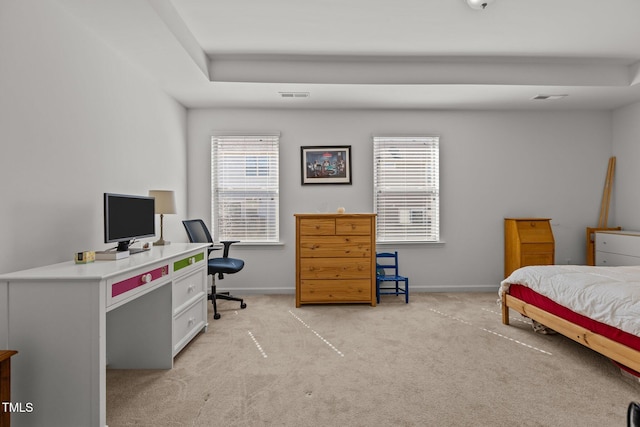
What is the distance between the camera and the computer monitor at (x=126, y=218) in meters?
2.34

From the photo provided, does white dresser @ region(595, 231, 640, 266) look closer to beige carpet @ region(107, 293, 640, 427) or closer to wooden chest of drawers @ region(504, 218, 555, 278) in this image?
wooden chest of drawers @ region(504, 218, 555, 278)

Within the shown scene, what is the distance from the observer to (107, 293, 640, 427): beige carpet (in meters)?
1.95

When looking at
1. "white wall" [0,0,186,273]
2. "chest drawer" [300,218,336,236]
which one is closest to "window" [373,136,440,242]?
"chest drawer" [300,218,336,236]

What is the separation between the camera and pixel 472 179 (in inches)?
193

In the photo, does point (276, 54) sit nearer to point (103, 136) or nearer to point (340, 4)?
point (340, 4)

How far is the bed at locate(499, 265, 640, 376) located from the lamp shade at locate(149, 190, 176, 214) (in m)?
3.47

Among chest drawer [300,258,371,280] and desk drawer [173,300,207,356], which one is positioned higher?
chest drawer [300,258,371,280]

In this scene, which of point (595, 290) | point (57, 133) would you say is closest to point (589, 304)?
point (595, 290)

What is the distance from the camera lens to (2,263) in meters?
1.91

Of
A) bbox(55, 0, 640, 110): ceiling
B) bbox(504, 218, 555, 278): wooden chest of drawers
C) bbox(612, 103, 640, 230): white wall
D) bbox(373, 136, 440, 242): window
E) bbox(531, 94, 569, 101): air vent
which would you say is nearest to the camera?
bbox(55, 0, 640, 110): ceiling

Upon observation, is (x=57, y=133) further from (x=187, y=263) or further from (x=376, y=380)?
(x=376, y=380)

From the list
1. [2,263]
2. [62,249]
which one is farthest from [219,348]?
[2,263]

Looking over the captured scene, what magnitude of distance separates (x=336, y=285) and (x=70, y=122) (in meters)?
3.06

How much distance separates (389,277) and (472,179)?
1903mm
